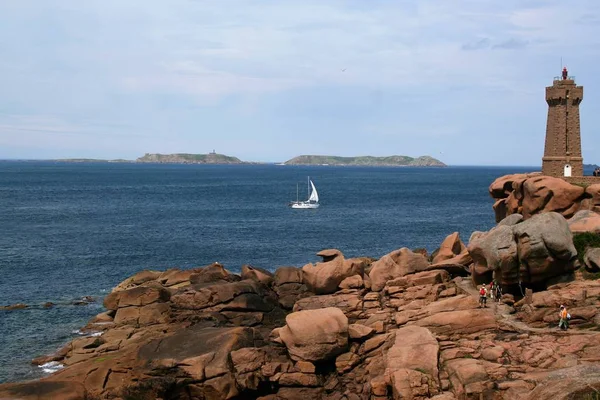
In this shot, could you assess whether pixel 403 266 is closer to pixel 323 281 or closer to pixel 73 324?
pixel 323 281

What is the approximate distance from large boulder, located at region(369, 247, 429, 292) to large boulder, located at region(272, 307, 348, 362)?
7193 millimetres

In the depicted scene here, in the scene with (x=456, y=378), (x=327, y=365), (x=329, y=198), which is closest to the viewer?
(x=456, y=378)

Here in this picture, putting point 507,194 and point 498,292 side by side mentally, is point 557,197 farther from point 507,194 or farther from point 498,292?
point 498,292

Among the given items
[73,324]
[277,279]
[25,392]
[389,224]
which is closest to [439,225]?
[389,224]

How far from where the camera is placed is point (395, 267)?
37.9 metres

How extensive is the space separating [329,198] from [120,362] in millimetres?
123090

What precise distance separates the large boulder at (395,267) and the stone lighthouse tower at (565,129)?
63.6 feet

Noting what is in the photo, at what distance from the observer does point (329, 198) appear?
15275cm

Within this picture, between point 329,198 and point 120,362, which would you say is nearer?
point 120,362

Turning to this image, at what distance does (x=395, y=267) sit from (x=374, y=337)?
802cm

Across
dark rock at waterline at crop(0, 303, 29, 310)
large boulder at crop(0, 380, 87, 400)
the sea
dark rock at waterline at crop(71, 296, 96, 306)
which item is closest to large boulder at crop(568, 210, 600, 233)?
large boulder at crop(0, 380, 87, 400)

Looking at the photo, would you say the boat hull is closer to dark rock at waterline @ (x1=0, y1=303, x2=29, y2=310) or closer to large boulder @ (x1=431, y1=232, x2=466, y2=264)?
large boulder @ (x1=431, y1=232, x2=466, y2=264)

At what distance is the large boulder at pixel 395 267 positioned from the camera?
37.4m

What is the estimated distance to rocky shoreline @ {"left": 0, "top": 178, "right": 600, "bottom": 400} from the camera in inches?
1033
